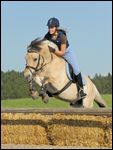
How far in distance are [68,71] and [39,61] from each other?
2.25ft

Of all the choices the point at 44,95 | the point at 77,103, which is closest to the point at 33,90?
the point at 44,95

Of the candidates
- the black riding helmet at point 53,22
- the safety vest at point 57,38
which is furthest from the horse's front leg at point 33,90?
the black riding helmet at point 53,22

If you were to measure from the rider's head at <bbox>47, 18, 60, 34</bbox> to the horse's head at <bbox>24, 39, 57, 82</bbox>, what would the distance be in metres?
0.27

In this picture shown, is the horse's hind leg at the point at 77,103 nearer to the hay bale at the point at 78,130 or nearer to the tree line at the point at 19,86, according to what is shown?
the hay bale at the point at 78,130

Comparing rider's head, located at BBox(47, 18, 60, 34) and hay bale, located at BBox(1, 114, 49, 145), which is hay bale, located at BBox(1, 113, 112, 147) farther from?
rider's head, located at BBox(47, 18, 60, 34)

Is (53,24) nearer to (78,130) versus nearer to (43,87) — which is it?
(43,87)

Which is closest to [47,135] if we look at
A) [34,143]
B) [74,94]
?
[34,143]

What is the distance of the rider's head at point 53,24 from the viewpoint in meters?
9.10

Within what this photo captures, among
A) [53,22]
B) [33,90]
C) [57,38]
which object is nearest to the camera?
[33,90]

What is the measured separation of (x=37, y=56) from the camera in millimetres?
9133

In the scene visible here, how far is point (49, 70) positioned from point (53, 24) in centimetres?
88

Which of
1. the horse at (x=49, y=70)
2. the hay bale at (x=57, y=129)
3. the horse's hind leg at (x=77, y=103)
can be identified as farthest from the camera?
the horse's hind leg at (x=77, y=103)

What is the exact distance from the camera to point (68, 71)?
9414 millimetres

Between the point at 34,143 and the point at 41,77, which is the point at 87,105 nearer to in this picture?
the point at 41,77
